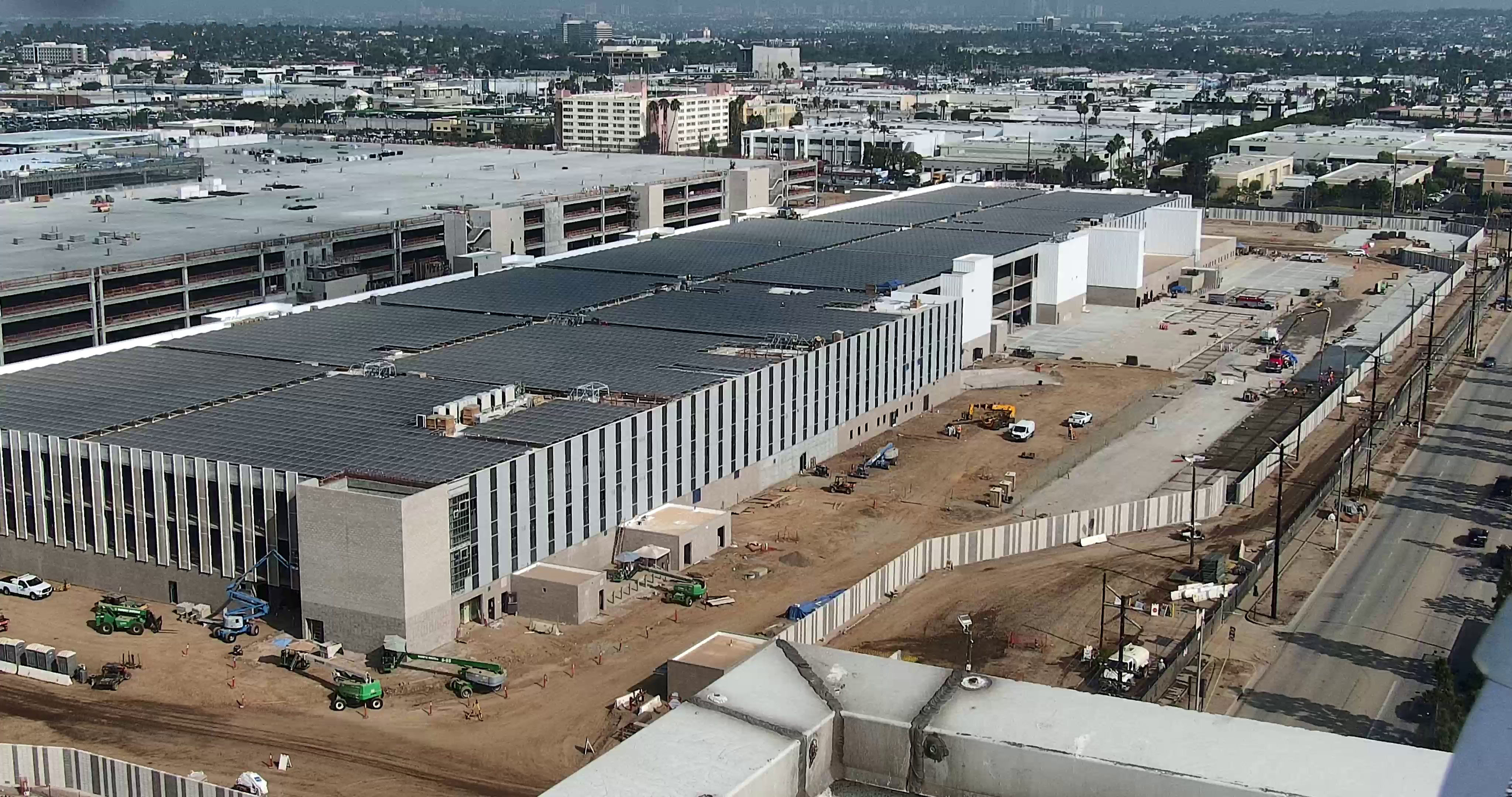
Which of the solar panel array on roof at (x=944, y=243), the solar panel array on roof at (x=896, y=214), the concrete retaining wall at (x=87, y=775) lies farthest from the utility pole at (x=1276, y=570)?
the solar panel array on roof at (x=896, y=214)

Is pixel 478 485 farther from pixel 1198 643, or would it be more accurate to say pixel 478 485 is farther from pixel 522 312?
pixel 522 312

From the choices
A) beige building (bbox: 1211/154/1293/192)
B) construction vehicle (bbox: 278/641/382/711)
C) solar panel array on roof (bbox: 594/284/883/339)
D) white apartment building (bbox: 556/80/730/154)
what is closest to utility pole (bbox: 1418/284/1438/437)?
solar panel array on roof (bbox: 594/284/883/339)

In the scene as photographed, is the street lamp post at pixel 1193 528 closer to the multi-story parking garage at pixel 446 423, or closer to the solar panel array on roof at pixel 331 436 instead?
the multi-story parking garage at pixel 446 423

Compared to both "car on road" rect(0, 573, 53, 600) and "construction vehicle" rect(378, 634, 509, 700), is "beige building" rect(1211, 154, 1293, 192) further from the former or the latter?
"car on road" rect(0, 573, 53, 600)

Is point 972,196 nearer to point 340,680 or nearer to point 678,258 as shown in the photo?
point 678,258

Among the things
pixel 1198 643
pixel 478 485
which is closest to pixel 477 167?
pixel 478 485

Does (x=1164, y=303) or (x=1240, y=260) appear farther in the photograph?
(x=1240, y=260)
